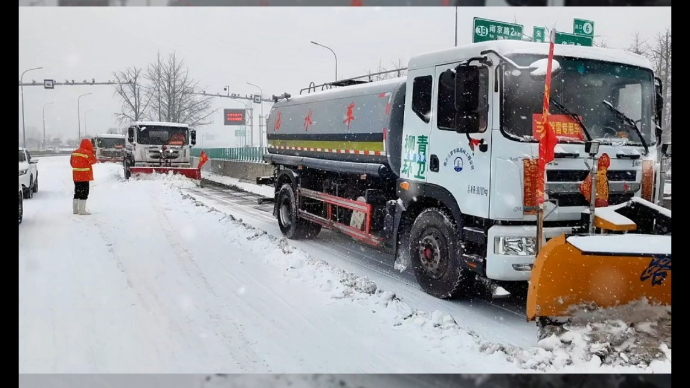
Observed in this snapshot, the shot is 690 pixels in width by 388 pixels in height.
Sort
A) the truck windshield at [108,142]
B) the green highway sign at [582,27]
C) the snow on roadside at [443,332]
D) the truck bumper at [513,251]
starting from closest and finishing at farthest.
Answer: the snow on roadside at [443,332] → the truck bumper at [513,251] → the green highway sign at [582,27] → the truck windshield at [108,142]

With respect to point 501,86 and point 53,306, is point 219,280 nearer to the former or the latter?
point 53,306

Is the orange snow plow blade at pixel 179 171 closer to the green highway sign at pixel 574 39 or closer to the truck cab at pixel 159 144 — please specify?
the truck cab at pixel 159 144

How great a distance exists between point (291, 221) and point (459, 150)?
519cm

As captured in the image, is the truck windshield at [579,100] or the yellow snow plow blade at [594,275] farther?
the truck windshield at [579,100]

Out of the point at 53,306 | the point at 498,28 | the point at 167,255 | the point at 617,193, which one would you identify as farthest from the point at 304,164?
the point at 498,28

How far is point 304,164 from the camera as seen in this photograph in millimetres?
9703

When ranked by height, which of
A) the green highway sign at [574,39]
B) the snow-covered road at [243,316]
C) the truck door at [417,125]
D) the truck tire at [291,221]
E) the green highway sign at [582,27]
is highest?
the green highway sign at [582,27]

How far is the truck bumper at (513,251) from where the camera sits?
5.16 metres

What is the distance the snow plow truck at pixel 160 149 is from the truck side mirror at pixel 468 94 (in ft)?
59.7

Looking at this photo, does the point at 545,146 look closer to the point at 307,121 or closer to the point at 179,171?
the point at 307,121

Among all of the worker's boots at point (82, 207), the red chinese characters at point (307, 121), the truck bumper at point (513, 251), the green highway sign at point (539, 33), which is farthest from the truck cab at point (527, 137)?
the green highway sign at point (539, 33)

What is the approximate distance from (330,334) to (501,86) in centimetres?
293

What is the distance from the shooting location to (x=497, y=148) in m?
5.24

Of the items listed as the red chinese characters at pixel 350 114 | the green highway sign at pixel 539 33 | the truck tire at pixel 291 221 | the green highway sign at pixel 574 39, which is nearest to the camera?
the red chinese characters at pixel 350 114
